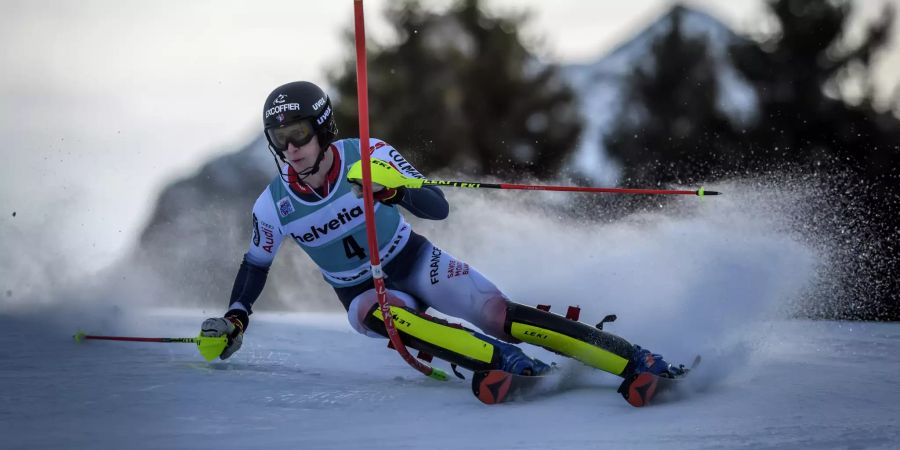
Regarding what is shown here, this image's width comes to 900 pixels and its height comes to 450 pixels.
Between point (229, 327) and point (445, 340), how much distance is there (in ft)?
4.67

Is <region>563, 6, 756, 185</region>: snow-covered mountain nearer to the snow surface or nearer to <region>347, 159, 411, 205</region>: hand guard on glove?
the snow surface

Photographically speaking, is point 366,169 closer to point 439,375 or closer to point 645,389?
point 439,375

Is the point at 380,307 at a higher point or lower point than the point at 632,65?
lower

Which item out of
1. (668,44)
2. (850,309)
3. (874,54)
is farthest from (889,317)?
(668,44)

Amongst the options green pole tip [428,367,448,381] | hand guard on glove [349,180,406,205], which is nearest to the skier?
hand guard on glove [349,180,406,205]

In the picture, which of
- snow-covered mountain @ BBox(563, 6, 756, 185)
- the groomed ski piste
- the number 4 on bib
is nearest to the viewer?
the groomed ski piste

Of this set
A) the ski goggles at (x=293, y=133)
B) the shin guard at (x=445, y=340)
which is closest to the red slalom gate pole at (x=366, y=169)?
the shin guard at (x=445, y=340)

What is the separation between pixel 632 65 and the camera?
24203mm

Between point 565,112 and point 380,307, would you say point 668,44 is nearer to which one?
point 565,112

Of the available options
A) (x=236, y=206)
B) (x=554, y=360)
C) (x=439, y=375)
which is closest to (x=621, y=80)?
(x=236, y=206)

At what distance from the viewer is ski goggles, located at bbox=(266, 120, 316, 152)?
5.84 m

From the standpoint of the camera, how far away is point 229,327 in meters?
6.07

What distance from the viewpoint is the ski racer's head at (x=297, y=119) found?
19.1 feet

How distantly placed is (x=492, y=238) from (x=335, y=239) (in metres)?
4.96
